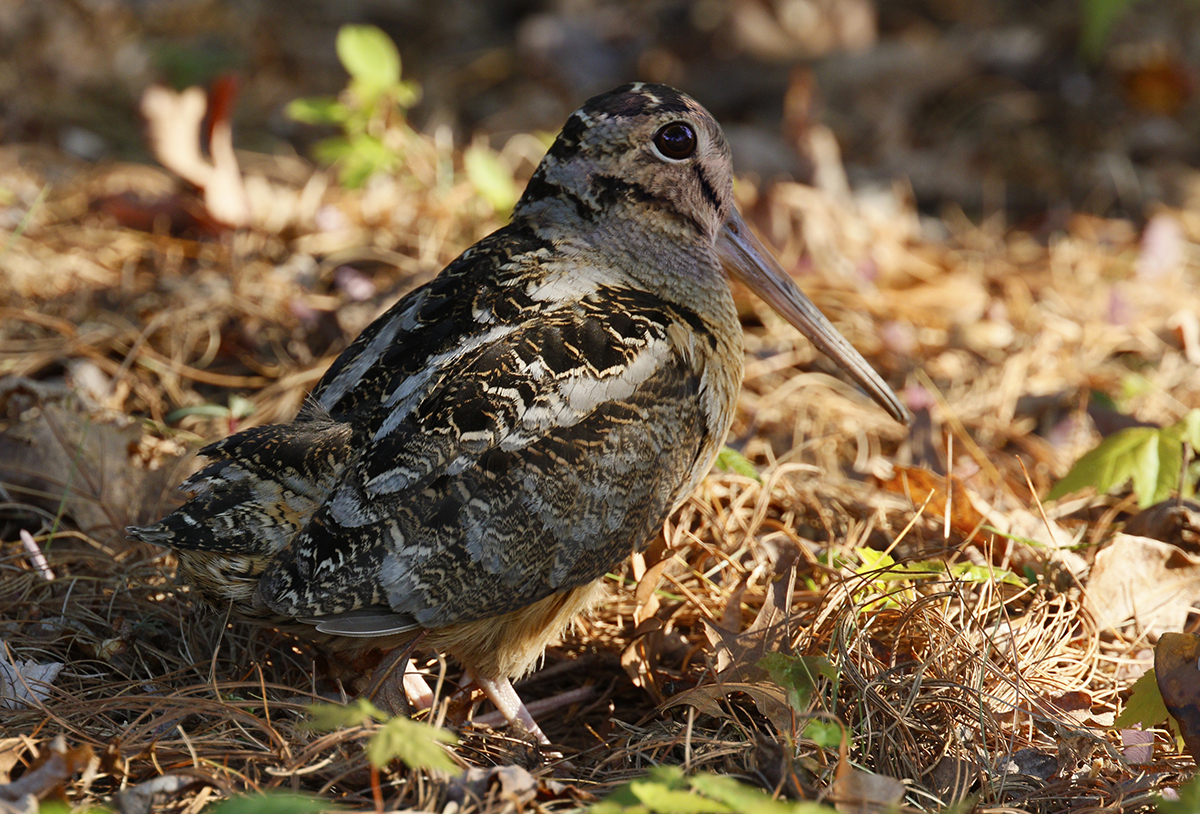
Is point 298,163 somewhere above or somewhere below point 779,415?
above

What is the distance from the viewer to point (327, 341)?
3922 mm

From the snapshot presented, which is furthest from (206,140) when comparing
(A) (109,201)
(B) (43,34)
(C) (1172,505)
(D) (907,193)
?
(C) (1172,505)

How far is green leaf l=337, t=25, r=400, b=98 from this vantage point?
4.18 metres

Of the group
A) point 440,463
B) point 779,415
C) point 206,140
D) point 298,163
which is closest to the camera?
point 440,463

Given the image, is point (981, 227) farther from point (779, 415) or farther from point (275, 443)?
point (275, 443)

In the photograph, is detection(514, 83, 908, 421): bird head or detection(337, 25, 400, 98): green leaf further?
detection(337, 25, 400, 98): green leaf

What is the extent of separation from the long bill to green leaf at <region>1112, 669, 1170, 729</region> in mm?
985

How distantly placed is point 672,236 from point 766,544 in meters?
0.94

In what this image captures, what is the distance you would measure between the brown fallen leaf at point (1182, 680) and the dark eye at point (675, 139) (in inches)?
64.7

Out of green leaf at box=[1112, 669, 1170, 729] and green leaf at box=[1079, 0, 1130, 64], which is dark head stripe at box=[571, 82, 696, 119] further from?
green leaf at box=[1079, 0, 1130, 64]

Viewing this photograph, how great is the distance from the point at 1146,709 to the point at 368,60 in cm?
351

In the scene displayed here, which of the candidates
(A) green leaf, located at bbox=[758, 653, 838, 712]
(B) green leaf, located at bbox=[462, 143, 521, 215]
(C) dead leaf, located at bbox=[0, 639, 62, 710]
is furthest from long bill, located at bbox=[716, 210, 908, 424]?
(C) dead leaf, located at bbox=[0, 639, 62, 710]

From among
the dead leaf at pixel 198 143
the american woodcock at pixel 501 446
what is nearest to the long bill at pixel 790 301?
the american woodcock at pixel 501 446

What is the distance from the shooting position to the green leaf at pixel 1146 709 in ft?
7.43
